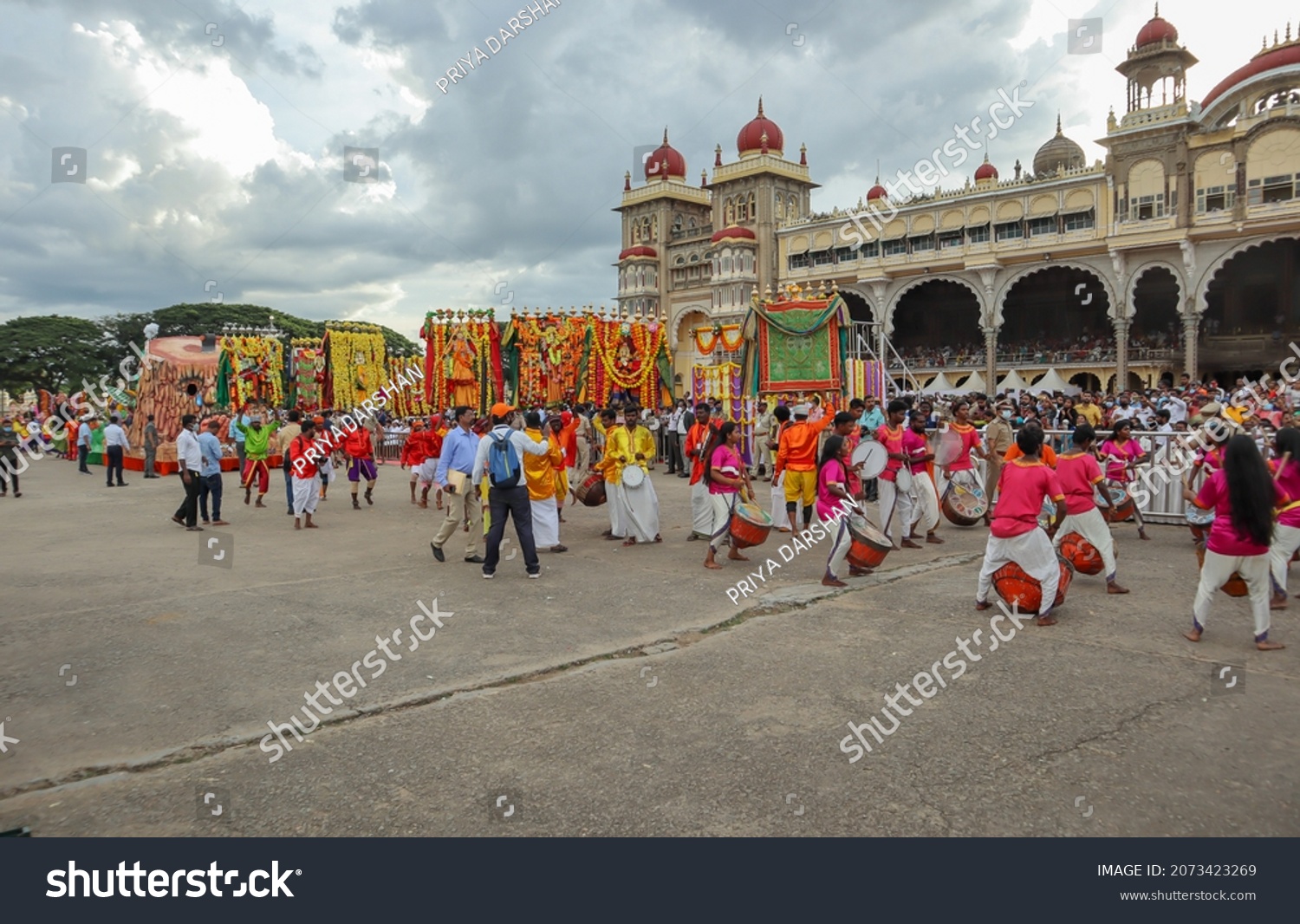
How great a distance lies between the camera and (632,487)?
970 centimetres

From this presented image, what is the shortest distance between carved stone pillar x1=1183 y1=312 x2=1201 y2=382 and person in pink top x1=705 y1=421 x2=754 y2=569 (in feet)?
83.8

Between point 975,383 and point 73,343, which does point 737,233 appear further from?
point 73,343

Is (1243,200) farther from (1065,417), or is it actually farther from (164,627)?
(164,627)

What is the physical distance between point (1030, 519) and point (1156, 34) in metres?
32.2

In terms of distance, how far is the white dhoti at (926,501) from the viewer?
9312 mm

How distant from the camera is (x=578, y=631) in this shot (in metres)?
5.96

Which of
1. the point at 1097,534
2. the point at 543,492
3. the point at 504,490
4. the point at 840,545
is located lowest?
the point at 840,545

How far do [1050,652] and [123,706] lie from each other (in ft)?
18.0

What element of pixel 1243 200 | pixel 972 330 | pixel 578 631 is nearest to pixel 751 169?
pixel 972 330

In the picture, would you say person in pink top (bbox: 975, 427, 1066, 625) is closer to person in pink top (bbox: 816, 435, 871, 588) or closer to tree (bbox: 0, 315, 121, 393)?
person in pink top (bbox: 816, 435, 871, 588)

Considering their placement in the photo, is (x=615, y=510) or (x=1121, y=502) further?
(x=615, y=510)

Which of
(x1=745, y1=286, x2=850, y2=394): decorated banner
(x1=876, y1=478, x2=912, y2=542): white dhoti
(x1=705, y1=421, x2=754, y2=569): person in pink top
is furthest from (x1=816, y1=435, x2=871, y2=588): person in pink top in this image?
(x1=745, y1=286, x2=850, y2=394): decorated banner

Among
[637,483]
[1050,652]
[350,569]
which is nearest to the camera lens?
[1050,652]

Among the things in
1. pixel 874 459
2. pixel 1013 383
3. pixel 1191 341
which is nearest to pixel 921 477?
pixel 874 459
